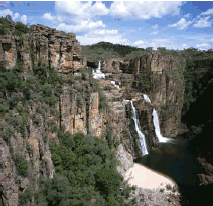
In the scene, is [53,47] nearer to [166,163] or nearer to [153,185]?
[153,185]

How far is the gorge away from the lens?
41.1ft

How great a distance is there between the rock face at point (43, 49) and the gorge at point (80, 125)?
0.08 m

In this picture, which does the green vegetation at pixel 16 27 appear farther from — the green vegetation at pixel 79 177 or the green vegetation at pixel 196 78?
the green vegetation at pixel 196 78

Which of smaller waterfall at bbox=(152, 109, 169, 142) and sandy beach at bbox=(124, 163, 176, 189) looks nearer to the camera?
sandy beach at bbox=(124, 163, 176, 189)

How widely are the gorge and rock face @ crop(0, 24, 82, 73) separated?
0.08 metres

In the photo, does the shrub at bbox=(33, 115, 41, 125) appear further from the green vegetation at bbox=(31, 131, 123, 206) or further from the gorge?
the green vegetation at bbox=(31, 131, 123, 206)

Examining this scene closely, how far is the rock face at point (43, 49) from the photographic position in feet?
49.8

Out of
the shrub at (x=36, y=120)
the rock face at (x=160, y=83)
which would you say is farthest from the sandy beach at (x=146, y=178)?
A: the rock face at (x=160, y=83)

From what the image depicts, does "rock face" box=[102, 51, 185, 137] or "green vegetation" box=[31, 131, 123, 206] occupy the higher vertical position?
"rock face" box=[102, 51, 185, 137]

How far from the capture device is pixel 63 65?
66.5ft

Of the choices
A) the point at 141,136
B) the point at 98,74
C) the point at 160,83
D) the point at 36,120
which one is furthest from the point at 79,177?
the point at 160,83

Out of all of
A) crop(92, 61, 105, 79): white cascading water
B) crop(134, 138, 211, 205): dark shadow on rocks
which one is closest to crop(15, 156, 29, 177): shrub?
crop(134, 138, 211, 205): dark shadow on rocks

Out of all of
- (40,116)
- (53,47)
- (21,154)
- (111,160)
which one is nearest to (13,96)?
(40,116)

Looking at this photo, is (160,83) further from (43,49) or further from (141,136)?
(43,49)
